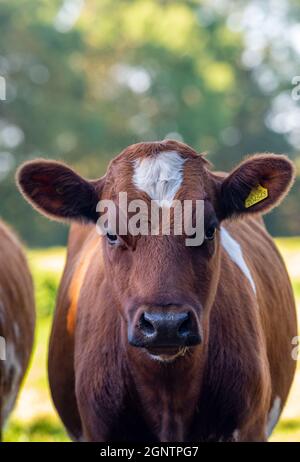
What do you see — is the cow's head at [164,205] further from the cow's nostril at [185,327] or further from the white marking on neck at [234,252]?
the white marking on neck at [234,252]

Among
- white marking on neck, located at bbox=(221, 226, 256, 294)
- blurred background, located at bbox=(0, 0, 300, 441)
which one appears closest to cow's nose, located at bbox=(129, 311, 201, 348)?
white marking on neck, located at bbox=(221, 226, 256, 294)

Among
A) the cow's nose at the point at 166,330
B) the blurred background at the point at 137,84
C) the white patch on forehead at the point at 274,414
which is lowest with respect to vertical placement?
the white patch on forehead at the point at 274,414

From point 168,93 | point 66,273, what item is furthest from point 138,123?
point 66,273

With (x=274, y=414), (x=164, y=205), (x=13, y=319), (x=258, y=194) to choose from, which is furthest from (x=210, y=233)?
(x=13, y=319)

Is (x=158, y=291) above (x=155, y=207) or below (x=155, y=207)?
below

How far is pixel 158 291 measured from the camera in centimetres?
432

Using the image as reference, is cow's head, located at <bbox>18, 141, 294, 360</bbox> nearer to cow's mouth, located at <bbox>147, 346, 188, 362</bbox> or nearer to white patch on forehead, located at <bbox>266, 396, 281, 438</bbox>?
cow's mouth, located at <bbox>147, 346, 188, 362</bbox>

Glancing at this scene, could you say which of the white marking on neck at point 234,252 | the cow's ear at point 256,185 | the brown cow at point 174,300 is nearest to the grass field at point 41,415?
the white marking on neck at point 234,252

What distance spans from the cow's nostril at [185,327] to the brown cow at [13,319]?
271 cm

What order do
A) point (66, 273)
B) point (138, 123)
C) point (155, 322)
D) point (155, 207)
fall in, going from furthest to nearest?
point (138, 123) → point (66, 273) → point (155, 207) → point (155, 322)

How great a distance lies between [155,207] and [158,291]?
0.48 metres

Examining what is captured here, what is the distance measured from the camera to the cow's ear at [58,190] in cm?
509

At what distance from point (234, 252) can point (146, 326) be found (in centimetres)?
143

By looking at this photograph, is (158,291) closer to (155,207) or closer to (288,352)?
(155,207)
